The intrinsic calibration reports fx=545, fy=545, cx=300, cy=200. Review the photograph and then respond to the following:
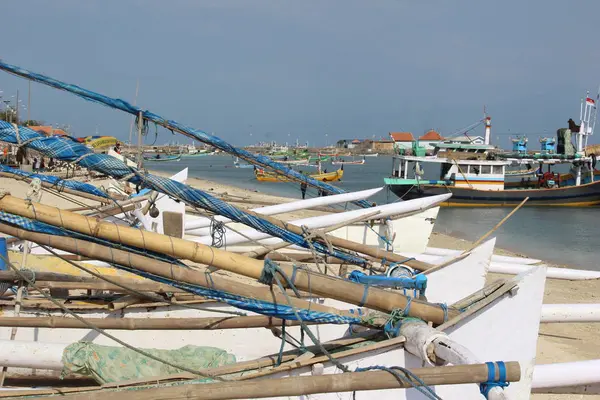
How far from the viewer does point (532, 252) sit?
784 inches

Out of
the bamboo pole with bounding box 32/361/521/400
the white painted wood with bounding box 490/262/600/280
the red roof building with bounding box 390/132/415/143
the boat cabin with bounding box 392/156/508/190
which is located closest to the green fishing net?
the bamboo pole with bounding box 32/361/521/400

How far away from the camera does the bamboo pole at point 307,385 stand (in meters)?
3.31

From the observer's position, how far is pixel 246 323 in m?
5.39

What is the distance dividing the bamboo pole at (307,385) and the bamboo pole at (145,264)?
716 mm

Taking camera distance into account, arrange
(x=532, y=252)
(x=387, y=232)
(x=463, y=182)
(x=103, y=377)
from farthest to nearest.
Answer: (x=463, y=182), (x=532, y=252), (x=387, y=232), (x=103, y=377)

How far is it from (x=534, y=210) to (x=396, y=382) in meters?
32.8

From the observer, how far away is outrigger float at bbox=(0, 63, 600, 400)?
3.58 m

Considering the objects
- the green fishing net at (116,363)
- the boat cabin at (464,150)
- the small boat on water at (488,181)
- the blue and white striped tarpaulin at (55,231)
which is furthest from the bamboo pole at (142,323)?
the boat cabin at (464,150)

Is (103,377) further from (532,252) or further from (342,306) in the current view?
(532,252)

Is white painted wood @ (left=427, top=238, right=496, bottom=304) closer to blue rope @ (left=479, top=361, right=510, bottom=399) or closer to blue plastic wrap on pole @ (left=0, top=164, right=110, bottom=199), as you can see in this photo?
blue rope @ (left=479, top=361, right=510, bottom=399)

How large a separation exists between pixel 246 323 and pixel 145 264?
1.83 m

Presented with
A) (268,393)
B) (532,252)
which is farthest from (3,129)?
(532,252)

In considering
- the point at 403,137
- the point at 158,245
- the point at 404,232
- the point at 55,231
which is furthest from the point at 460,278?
the point at 403,137

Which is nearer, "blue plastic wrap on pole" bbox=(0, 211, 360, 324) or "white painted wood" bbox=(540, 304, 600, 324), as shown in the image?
"blue plastic wrap on pole" bbox=(0, 211, 360, 324)
